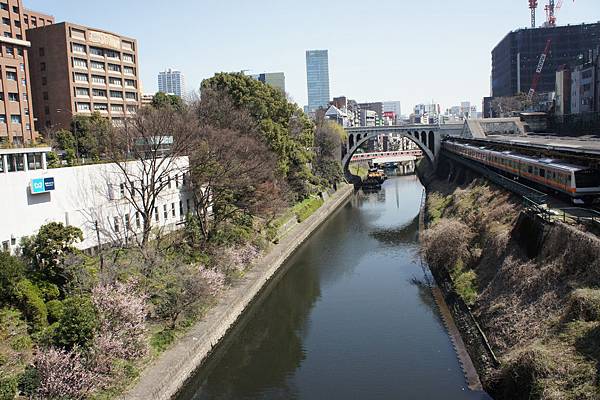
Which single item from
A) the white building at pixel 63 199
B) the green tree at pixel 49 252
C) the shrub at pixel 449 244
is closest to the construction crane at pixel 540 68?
the shrub at pixel 449 244

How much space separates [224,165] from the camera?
24422 mm

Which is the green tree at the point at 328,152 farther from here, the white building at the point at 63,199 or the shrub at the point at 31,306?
the shrub at the point at 31,306

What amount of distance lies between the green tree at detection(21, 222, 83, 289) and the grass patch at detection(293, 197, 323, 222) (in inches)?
827

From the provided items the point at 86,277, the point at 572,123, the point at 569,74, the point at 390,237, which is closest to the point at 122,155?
the point at 86,277

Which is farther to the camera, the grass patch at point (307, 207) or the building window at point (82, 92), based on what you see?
the building window at point (82, 92)

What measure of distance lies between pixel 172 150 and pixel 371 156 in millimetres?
56467

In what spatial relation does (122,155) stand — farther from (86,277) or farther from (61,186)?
(86,277)

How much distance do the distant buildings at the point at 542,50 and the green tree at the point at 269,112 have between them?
2637 inches

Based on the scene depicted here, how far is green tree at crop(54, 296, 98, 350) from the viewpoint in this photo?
12258 mm

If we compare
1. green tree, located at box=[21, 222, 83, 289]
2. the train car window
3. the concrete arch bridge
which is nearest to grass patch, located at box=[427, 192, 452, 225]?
the train car window

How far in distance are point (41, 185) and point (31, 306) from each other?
14.7ft

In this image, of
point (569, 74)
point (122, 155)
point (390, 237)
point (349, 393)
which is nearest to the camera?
point (349, 393)

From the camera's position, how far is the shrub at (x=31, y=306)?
43.7ft

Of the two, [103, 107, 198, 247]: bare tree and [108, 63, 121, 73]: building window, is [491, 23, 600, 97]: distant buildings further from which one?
[103, 107, 198, 247]: bare tree
